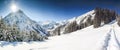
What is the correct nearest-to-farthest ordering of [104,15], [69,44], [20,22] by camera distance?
[69,44], [20,22], [104,15]

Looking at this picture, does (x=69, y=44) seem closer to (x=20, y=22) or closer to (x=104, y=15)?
(x=20, y=22)

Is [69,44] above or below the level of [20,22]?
below

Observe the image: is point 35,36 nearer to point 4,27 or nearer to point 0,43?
point 4,27

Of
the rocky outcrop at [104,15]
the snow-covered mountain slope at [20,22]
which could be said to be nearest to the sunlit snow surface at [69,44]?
the snow-covered mountain slope at [20,22]

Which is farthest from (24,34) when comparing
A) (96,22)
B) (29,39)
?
(96,22)

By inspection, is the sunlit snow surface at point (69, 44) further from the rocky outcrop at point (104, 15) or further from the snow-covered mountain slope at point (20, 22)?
the rocky outcrop at point (104, 15)

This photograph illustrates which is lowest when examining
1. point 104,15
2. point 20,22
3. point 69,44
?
point 69,44

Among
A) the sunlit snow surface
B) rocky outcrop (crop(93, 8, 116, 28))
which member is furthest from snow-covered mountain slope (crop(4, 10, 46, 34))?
rocky outcrop (crop(93, 8, 116, 28))

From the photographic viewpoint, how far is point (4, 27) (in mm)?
14664

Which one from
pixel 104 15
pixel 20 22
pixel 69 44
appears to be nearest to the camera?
pixel 69 44

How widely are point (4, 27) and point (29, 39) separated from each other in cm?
229

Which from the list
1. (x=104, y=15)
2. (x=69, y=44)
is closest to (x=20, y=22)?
(x=69, y=44)

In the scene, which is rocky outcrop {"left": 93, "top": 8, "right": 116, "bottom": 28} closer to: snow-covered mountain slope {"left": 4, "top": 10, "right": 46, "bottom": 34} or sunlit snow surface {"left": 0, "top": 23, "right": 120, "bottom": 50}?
snow-covered mountain slope {"left": 4, "top": 10, "right": 46, "bottom": 34}

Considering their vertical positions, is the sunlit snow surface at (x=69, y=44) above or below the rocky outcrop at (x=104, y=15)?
below
